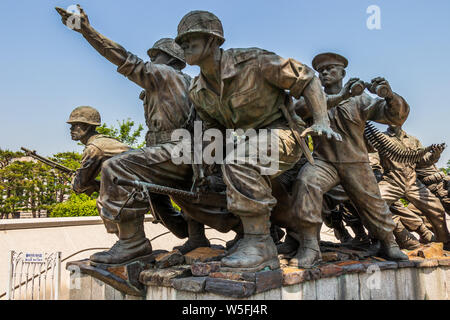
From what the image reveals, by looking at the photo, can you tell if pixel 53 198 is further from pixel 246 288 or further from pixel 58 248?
pixel 246 288

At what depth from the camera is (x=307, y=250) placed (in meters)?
3.37

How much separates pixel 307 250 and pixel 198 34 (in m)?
2.15

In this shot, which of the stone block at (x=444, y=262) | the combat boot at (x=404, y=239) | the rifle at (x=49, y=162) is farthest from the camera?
the rifle at (x=49, y=162)

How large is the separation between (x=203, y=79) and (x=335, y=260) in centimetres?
222

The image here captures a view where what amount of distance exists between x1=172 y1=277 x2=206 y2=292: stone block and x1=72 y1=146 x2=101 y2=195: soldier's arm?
5.57 feet

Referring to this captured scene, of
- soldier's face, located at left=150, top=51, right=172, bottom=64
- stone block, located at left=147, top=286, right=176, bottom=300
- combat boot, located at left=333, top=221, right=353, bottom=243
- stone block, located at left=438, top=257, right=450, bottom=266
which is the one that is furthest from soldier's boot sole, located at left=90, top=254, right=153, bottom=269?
Answer: stone block, located at left=438, top=257, right=450, bottom=266

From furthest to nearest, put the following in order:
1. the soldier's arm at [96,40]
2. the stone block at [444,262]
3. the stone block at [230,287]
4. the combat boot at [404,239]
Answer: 1. the combat boot at [404,239]
2. the stone block at [444,262]
3. the soldier's arm at [96,40]
4. the stone block at [230,287]

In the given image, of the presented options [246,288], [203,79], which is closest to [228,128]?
[203,79]

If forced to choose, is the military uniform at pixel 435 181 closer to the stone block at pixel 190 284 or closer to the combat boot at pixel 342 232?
the combat boot at pixel 342 232

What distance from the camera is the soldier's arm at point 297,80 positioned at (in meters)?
3.15

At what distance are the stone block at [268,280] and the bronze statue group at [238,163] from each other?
0.31ft

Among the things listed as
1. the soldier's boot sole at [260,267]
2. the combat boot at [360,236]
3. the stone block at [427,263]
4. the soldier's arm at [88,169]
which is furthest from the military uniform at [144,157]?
the stone block at [427,263]

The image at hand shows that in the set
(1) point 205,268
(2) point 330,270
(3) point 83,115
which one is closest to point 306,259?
(2) point 330,270

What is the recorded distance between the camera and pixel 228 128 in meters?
3.58
